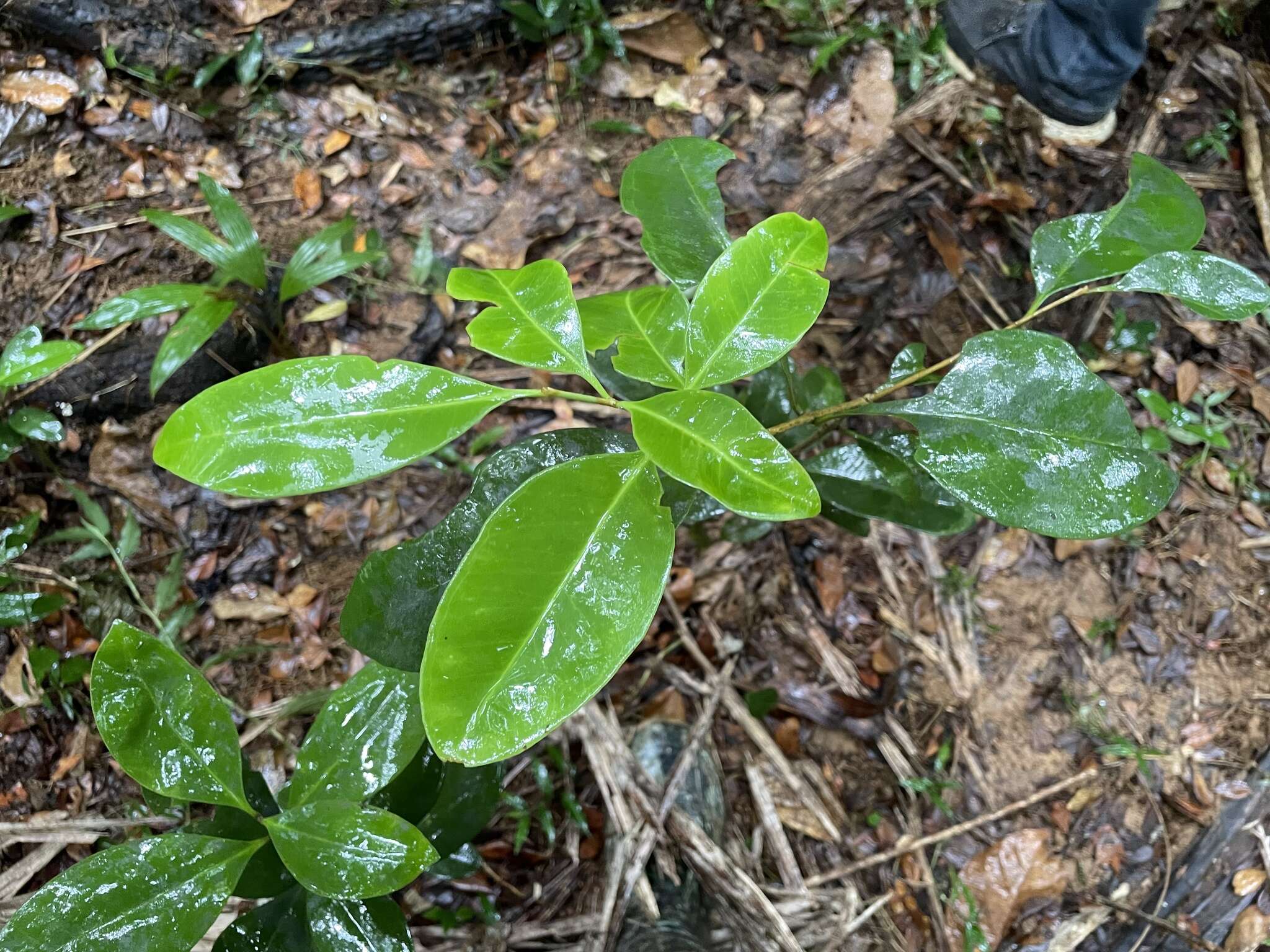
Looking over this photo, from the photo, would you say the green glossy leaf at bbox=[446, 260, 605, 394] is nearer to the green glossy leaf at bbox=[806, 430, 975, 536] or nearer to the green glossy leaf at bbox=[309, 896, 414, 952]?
the green glossy leaf at bbox=[806, 430, 975, 536]

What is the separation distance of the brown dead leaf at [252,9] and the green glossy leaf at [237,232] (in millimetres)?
707

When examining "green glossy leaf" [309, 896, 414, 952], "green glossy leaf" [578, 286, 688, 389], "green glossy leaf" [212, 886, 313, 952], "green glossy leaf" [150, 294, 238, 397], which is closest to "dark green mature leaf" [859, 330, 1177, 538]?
"green glossy leaf" [578, 286, 688, 389]

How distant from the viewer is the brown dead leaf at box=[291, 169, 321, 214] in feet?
7.43

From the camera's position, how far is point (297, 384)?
86 centimetres

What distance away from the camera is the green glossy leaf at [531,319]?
2.98 ft

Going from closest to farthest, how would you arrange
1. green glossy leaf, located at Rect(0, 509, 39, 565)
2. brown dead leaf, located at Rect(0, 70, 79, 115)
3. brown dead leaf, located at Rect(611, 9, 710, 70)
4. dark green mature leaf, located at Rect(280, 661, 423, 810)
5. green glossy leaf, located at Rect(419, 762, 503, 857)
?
dark green mature leaf, located at Rect(280, 661, 423, 810)
green glossy leaf, located at Rect(419, 762, 503, 857)
green glossy leaf, located at Rect(0, 509, 39, 565)
brown dead leaf, located at Rect(0, 70, 79, 115)
brown dead leaf, located at Rect(611, 9, 710, 70)

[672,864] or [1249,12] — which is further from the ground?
[1249,12]

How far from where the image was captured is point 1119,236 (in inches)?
44.7

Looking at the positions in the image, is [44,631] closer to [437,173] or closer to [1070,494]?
[437,173]

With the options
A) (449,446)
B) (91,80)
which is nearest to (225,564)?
(449,446)

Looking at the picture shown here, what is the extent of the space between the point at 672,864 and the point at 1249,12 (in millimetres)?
3290

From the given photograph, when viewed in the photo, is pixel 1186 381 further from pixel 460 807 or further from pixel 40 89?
pixel 40 89

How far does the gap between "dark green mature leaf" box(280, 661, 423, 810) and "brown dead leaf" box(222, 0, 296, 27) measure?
2222 millimetres

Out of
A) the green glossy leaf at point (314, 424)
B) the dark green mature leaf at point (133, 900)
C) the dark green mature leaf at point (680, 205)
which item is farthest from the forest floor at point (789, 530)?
the green glossy leaf at point (314, 424)
